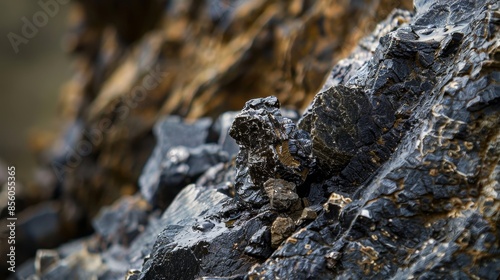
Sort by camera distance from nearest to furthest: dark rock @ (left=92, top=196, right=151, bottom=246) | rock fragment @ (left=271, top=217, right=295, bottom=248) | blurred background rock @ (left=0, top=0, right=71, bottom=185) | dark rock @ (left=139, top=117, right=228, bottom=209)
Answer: rock fragment @ (left=271, top=217, right=295, bottom=248)
dark rock @ (left=139, top=117, right=228, bottom=209)
dark rock @ (left=92, top=196, right=151, bottom=246)
blurred background rock @ (left=0, top=0, right=71, bottom=185)

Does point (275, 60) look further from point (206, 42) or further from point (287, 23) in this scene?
point (206, 42)

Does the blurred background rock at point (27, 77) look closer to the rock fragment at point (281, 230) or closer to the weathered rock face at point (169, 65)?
the weathered rock face at point (169, 65)

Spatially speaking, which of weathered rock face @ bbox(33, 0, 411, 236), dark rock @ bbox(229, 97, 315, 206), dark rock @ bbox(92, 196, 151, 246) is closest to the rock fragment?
dark rock @ bbox(229, 97, 315, 206)

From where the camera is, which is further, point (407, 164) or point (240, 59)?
point (240, 59)

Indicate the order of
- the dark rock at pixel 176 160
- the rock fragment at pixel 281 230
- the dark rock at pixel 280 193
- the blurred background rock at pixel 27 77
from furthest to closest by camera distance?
the blurred background rock at pixel 27 77 < the dark rock at pixel 176 160 < the dark rock at pixel 280 193 < the rock fragment at pixel 281 230

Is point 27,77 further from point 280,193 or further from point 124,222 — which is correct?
point 280,193

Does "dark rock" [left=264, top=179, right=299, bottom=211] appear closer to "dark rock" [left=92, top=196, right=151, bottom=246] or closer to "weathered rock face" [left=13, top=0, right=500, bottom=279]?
"weathered rock face" [left=13, top=0, right=500, bottom=279]

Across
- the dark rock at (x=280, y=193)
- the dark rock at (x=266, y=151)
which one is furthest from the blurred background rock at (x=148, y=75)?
the dark rock at (x=280, y=193)

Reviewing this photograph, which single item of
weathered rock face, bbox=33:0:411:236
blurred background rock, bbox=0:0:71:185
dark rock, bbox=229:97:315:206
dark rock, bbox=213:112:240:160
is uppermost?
blurred background rock, bbox=0:0:71:185

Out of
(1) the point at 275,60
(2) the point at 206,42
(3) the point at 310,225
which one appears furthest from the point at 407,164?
(2) the point at 206,42
